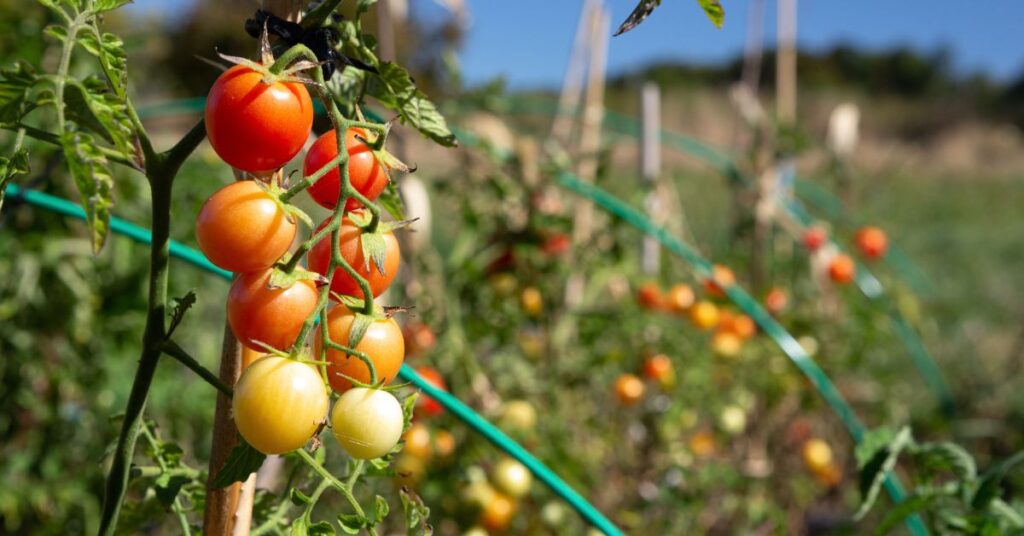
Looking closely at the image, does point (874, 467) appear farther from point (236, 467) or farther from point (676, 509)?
point (676, 509)

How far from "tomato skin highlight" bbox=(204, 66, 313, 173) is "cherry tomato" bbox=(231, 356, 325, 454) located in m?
0.09

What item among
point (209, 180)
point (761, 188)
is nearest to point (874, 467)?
point (209, 180)

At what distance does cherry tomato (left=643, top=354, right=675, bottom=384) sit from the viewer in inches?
60.3

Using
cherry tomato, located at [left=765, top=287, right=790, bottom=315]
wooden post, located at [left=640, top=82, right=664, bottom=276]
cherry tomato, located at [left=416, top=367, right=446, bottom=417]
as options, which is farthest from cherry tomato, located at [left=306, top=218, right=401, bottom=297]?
wooden post, located at [left=640, top=82, right=664, bottom=276]

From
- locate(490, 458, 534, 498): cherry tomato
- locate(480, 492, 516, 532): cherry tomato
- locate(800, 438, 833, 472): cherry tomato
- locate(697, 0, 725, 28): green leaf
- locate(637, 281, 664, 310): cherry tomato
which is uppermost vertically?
locate(697, 0, 725, 28): green leaf

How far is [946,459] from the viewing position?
700 mm

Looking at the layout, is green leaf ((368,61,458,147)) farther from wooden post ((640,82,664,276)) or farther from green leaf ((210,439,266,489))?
wooden post ((640,82,664,276))

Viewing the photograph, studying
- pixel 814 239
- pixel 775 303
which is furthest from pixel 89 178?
pixel 814 239

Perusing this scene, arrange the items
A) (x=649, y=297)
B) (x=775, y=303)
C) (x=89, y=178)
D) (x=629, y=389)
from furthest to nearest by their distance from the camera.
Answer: (x=775, y=303), (x=649, y=297), (x=629, y=389), (x=89, y=178)

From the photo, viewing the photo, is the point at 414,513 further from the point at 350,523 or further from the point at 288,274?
the point at 288,274

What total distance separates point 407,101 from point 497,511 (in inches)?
37.0

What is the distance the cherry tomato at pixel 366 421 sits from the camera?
1.25 ft

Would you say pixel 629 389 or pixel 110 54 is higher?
pixel 110 54

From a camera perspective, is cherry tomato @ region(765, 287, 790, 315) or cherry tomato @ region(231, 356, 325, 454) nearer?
cherry tomato @ region(231, 356, 325, 454)
